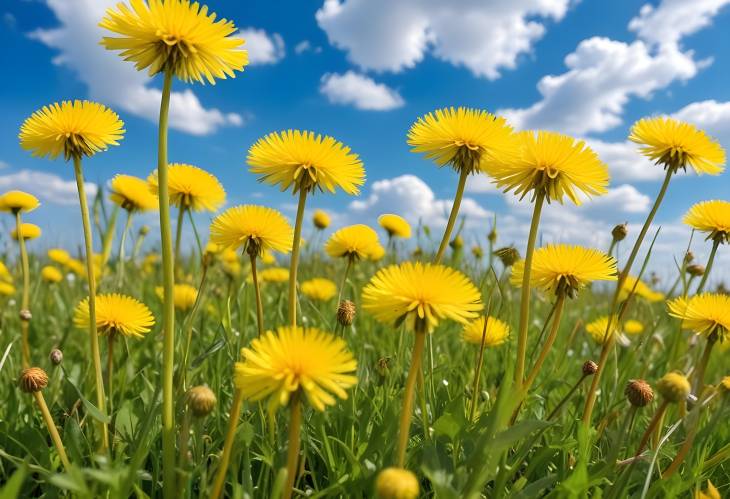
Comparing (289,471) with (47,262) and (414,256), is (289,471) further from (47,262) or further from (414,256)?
(47,262)

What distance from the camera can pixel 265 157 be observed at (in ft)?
4.63

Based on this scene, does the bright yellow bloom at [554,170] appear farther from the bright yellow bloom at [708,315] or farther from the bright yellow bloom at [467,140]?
the bright yellow bloom at [708,315]

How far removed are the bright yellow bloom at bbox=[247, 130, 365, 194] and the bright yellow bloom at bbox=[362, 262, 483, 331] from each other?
0.38m

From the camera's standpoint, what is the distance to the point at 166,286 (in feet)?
3.92

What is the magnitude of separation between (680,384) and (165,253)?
1.21 meters

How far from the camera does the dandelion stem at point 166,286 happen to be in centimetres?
115

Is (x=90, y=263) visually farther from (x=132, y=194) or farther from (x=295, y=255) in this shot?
(x=132, y=194)

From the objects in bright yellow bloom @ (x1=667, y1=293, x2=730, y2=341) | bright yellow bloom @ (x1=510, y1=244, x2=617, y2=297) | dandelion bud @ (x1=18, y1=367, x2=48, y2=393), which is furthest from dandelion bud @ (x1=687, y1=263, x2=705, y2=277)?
dandelion bud @ (x1=18, y1=367, x2=48, y2=393)

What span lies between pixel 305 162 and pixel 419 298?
0.50 metres

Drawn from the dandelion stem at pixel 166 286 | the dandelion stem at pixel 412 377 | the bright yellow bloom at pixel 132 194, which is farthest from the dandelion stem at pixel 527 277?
the bright yellow bloom at pixel 132 194

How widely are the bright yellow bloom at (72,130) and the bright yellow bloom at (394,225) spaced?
83.8 inches

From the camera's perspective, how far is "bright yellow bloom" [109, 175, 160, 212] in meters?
2.39

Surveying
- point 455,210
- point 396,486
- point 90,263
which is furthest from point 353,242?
point 396,486

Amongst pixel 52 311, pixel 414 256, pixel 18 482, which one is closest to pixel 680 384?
pixel 18 482
